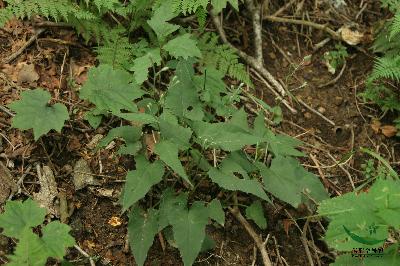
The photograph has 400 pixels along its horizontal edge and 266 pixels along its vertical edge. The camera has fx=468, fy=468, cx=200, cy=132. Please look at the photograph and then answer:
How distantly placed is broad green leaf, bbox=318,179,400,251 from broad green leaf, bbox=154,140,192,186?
2.62 ft

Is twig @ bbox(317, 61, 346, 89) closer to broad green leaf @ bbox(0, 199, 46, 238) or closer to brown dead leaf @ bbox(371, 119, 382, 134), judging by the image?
brown dead leaf @ bbox(371, 119, 382, 134)

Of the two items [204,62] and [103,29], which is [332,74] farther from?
[103,29]

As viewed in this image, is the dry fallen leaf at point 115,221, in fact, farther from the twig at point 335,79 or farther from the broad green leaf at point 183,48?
the twig at point 335,79

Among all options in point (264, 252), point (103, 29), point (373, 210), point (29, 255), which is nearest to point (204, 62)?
point (103, 29)

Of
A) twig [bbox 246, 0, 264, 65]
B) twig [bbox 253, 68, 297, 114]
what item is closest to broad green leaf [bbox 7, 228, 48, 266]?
twig [bbox 253, 68, 297, 114]

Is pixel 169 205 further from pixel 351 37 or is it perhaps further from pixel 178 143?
pixel 351 37

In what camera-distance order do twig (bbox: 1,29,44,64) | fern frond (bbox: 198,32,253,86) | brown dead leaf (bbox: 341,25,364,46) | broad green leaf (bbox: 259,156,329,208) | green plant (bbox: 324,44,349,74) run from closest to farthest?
broad green leaf (bbox: 259,156,329,208) < twig (bbox: 1,29,44,64) < fern frond (bbox: 198,32,253,86) < green plant (bbox: 324,44,349,74) < brown dead leaf (bbox: 341,25,364,46)

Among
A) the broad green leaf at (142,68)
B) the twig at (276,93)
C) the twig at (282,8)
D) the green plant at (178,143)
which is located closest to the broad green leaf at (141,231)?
the green plant at (178,143)

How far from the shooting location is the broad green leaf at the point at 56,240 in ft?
7.25

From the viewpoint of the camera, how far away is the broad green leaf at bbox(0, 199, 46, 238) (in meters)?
2.27

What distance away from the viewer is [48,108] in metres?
2.80

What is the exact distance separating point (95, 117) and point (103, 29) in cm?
79

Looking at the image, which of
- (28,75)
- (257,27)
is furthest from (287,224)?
(28,75)

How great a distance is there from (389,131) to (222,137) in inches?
78.0
